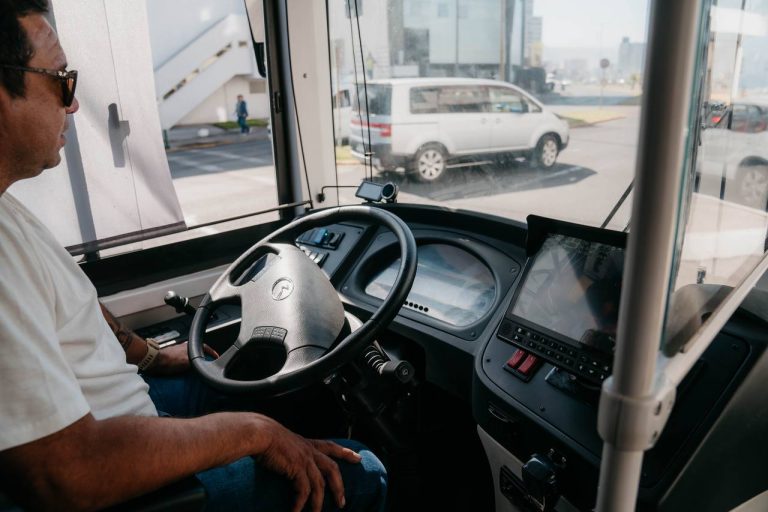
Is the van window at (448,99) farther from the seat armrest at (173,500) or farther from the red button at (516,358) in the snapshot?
the seat armrest at (173,500)

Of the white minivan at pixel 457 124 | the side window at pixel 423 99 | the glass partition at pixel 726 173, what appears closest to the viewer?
the glass partition at pixel 726 173

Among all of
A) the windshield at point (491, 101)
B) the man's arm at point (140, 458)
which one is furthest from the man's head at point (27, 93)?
the windshield at point (491, 101)

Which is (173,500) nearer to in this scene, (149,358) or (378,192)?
(149,358)

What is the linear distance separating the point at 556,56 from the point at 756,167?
2.00 metres

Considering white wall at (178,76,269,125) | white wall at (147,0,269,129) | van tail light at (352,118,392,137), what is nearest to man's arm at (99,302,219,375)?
van tail light at (352,118,392,137)

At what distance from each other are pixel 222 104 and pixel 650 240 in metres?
17.3

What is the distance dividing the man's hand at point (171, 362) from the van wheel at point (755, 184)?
4.39 feet

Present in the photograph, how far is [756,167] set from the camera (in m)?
1.14

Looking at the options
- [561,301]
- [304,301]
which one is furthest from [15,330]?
[561,301]

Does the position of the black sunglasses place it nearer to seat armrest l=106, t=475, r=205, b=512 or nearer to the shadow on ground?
seat armrest l=106, t=475, r=205, b=512

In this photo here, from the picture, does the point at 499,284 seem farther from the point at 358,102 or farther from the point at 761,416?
the point at 358,102

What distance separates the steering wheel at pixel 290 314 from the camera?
1186 mm

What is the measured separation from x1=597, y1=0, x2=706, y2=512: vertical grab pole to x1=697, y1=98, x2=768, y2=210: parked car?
55 cm

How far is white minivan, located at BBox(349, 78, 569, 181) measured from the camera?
313 cm
